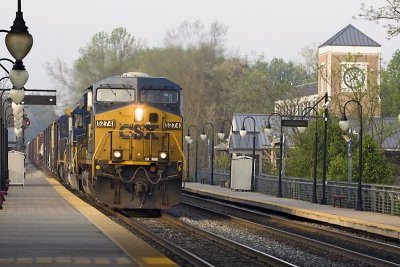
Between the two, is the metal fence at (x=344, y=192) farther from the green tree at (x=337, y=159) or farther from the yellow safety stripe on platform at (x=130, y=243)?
the yellow safety stripe on platform at (x=130, y=243)

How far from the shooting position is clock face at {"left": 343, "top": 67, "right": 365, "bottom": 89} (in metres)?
77.2

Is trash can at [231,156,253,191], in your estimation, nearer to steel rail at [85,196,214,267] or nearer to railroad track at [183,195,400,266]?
railroad track at [183,195,400,266]

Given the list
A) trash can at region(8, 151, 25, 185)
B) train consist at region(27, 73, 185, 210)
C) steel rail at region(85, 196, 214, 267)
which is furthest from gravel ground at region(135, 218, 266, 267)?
trash can at region(8, 151, 25, 185)

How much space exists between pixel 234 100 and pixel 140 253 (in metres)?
96.4

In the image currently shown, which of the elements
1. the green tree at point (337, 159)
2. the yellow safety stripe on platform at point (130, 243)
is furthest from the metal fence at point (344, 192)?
the yellow safety stripe on platform at point (130, 243)

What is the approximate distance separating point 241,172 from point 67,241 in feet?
122

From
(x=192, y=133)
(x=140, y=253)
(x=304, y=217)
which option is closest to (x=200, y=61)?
(x=192, y=133)

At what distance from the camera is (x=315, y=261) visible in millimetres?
20469

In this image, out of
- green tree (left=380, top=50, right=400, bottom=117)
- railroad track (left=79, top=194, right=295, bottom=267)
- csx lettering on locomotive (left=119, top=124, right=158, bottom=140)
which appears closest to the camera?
railroad track (left=79, top=194, right=295, bottom=267)

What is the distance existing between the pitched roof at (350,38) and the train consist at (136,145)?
84689 mm

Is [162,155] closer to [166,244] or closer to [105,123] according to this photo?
[105,123]

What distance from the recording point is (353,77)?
252 feet

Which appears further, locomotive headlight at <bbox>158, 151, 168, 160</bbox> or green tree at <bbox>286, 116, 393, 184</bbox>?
green tree at <bbox>286, 116, 393, 184</bbox>

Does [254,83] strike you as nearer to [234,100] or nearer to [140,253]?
[234,100]
